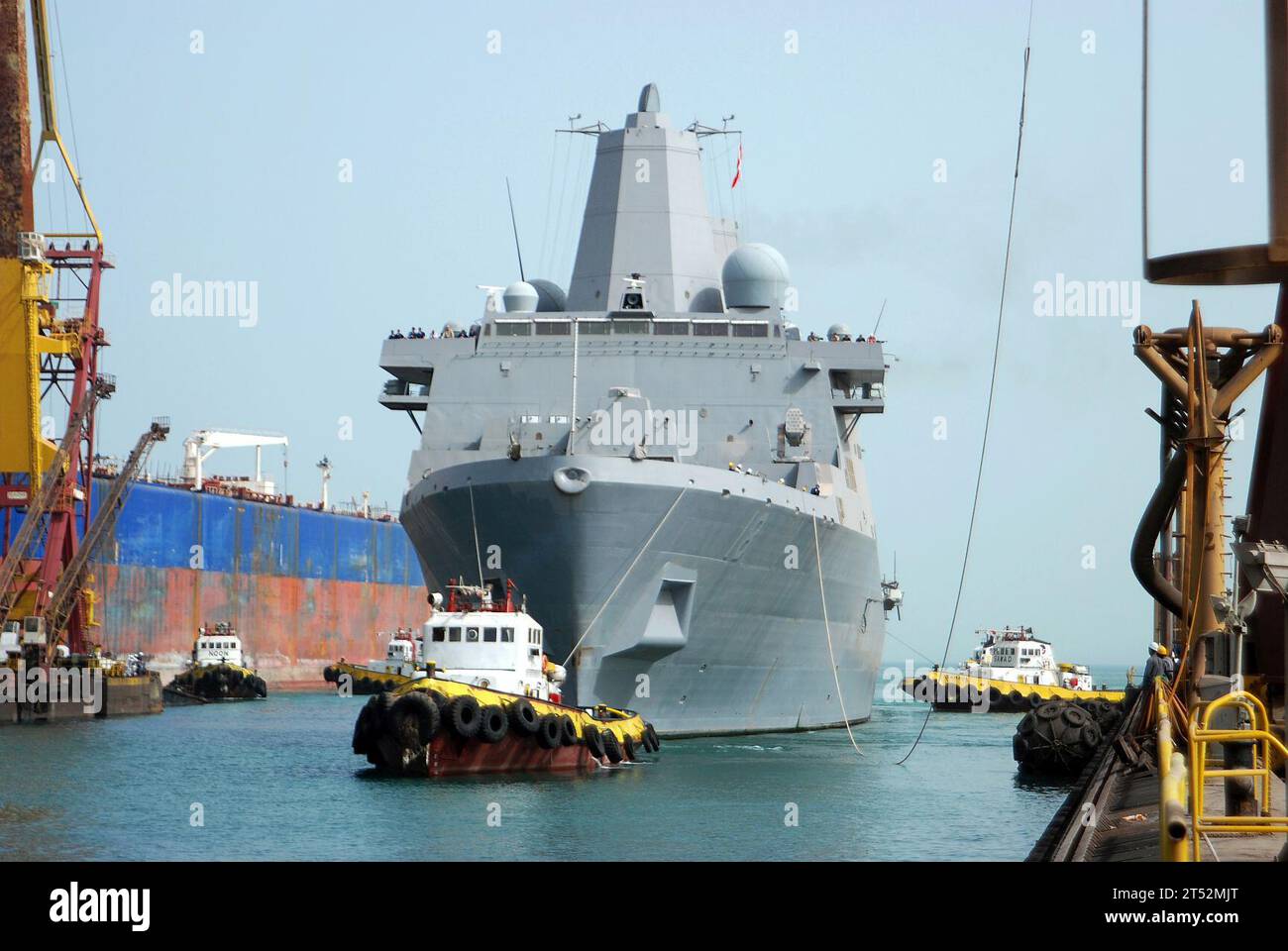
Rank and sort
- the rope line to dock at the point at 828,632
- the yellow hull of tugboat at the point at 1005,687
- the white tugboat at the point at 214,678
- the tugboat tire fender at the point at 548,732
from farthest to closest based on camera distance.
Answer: the white tugboat at the point at 214,678 → the yellow hull of tugboat at the point at 1005,687 → the rope line to dock at the point at 828,632 → the tugboat tire fender at the point at 548,732

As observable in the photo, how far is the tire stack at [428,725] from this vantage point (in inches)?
995

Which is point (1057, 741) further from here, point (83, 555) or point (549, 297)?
point (83, 555)

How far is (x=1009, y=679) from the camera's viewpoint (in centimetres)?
6231

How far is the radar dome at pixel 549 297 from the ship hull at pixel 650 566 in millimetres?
9021

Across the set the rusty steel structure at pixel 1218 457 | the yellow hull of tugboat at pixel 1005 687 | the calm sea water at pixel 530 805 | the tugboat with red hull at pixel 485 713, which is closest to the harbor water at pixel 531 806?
the calm sea water at pixel 530 805

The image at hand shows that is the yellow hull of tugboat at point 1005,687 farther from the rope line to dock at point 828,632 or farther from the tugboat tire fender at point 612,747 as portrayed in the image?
the tugboat tire fender at point 612,747

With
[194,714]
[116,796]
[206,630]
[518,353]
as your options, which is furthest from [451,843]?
[206,630]

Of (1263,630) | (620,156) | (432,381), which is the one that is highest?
(620,156)

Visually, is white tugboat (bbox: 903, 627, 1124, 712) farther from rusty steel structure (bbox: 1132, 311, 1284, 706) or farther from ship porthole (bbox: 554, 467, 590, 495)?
rusty steel structure (bbox: 1132, 311, 1284, 706)

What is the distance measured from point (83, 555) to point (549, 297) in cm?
1743

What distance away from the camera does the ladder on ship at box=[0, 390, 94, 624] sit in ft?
156

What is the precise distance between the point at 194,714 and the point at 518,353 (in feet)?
71.6
